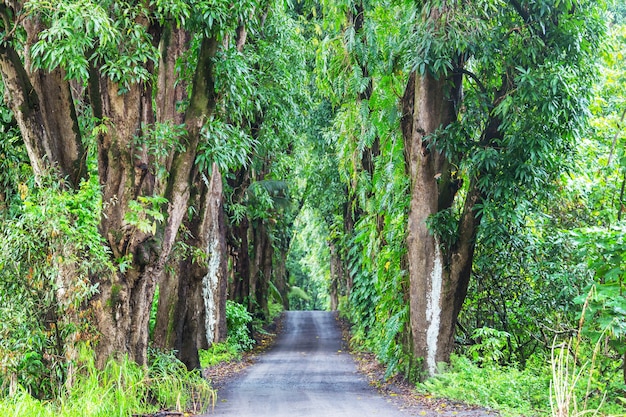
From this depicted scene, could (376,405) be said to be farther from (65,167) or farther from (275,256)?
(275,256)

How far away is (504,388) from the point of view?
1223 centimetres

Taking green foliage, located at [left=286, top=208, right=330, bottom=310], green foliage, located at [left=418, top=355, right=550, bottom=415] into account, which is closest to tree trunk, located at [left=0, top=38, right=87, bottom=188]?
green foliage, located at [left=418, top=355, right=550, bottom=415]

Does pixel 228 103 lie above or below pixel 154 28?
below

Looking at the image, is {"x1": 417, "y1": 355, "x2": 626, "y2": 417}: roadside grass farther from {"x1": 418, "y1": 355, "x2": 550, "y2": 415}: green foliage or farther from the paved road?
the paved road

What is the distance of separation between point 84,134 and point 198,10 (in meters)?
3.04

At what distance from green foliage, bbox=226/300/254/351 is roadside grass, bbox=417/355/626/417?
12.8 meters

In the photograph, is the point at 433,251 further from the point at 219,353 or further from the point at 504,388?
the point at 219,353

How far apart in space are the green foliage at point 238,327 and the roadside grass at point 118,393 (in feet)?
42.8

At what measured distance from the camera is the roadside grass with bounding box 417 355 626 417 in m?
10.9

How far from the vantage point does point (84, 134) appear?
1225 centimetres

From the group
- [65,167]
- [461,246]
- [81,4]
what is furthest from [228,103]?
[461,246]

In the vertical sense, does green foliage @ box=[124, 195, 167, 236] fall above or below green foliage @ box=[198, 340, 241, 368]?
above

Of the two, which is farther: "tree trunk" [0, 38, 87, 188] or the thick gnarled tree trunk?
the thick gnarled tree trunk

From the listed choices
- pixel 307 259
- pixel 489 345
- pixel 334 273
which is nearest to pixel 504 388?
pixel 489 345
